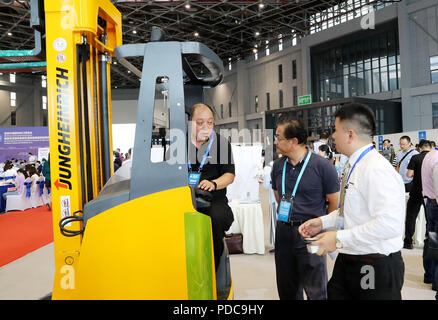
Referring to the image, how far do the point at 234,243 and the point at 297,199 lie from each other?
125 inches

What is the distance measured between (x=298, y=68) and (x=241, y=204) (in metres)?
21.9

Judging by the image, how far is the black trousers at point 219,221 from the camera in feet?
Answer: 8.09

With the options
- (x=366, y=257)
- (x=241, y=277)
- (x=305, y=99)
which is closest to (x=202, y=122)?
(x=366, y=257)

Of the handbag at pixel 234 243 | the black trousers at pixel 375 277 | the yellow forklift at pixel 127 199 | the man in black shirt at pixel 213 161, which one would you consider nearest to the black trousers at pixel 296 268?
the man in black shirt at pixel 213 161

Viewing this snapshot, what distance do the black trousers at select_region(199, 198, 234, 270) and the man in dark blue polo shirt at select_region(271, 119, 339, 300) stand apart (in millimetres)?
448

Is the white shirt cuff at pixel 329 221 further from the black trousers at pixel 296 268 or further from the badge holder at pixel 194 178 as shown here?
the badge holder at pixel 194 178

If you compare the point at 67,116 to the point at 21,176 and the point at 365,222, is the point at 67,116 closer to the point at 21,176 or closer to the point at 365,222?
the point at 365,222

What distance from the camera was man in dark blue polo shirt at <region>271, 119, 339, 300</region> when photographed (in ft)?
8.54

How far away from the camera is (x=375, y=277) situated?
1.77m

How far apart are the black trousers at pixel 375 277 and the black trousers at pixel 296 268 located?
62 centimetres

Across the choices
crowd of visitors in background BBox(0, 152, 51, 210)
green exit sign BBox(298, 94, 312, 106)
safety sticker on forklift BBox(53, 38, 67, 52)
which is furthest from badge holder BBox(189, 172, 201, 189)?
green exit sign BBox(298, 94, 312, 106)

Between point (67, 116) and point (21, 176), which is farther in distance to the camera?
point (21, 176)
